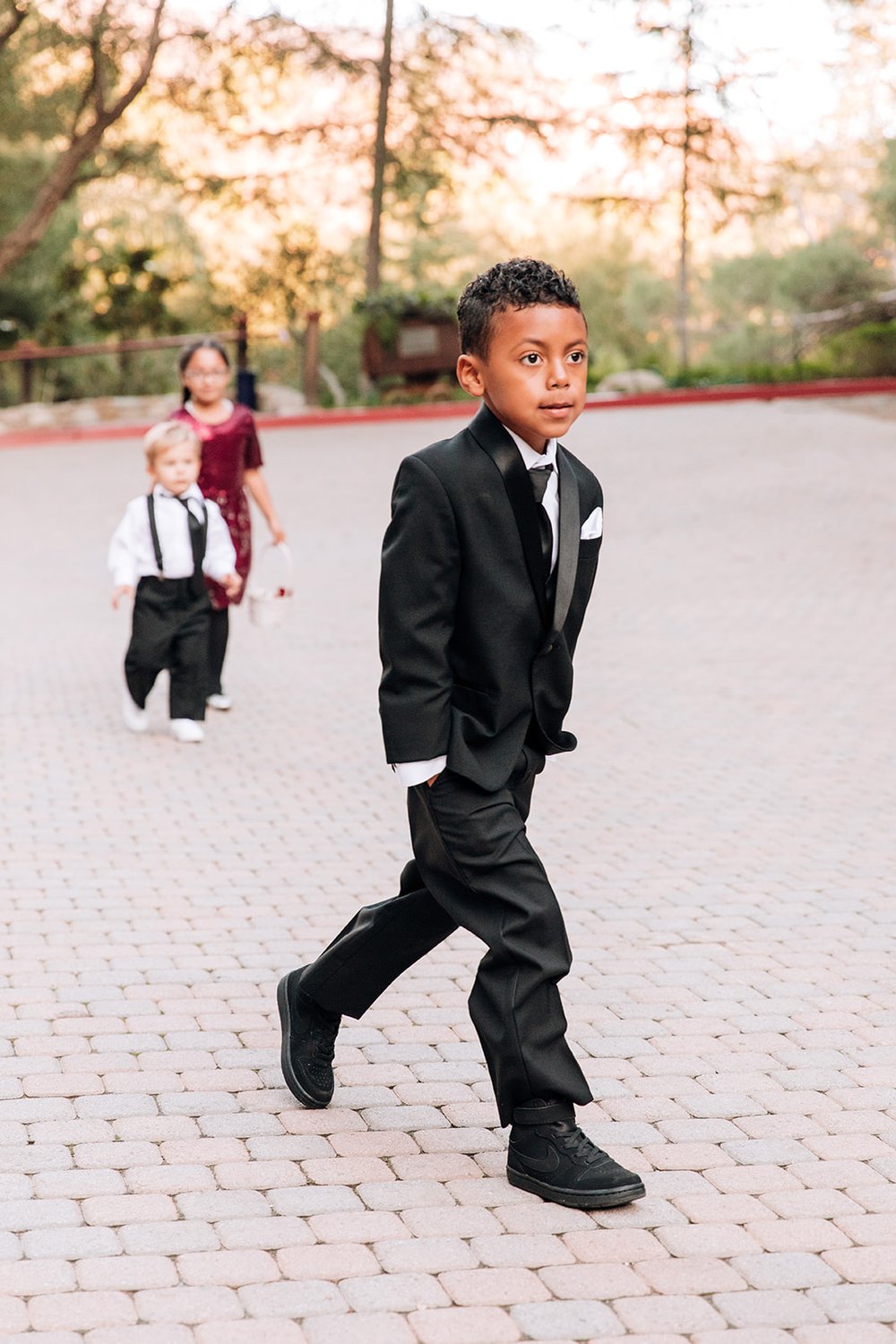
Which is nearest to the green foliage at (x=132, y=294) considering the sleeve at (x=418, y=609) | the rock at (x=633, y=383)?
the rock at (x=633, y=383)

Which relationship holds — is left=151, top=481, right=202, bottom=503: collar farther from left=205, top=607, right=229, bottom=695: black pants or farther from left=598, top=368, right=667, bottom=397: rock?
left=598, top=368, right=667, bottom=397: rock

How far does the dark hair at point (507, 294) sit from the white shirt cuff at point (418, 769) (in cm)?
76

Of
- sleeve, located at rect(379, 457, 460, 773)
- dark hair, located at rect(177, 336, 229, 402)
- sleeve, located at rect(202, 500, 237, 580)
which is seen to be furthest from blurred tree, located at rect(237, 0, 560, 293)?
sleeve, located at rect(379, 457, 460, 773)

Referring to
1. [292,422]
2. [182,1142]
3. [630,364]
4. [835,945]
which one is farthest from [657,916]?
[630,364]

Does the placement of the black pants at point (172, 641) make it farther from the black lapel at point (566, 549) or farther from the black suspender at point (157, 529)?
the black lapel at point (566, 549)

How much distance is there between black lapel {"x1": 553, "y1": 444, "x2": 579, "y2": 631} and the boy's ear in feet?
0.61

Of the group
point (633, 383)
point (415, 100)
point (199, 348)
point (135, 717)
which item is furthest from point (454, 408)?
point (135, 717)

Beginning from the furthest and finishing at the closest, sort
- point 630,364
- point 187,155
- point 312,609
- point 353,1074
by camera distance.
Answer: point 630,364 → point 187,155 → point 312,609 → point 353,1074

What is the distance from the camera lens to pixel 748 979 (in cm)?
479

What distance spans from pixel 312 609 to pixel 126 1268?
9541 mm

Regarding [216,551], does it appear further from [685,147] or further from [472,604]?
[685,147]

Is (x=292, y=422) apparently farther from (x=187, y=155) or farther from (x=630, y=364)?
(x=630, y=364)

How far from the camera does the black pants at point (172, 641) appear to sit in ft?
26.2

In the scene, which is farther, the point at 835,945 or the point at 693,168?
the point at 693,168
